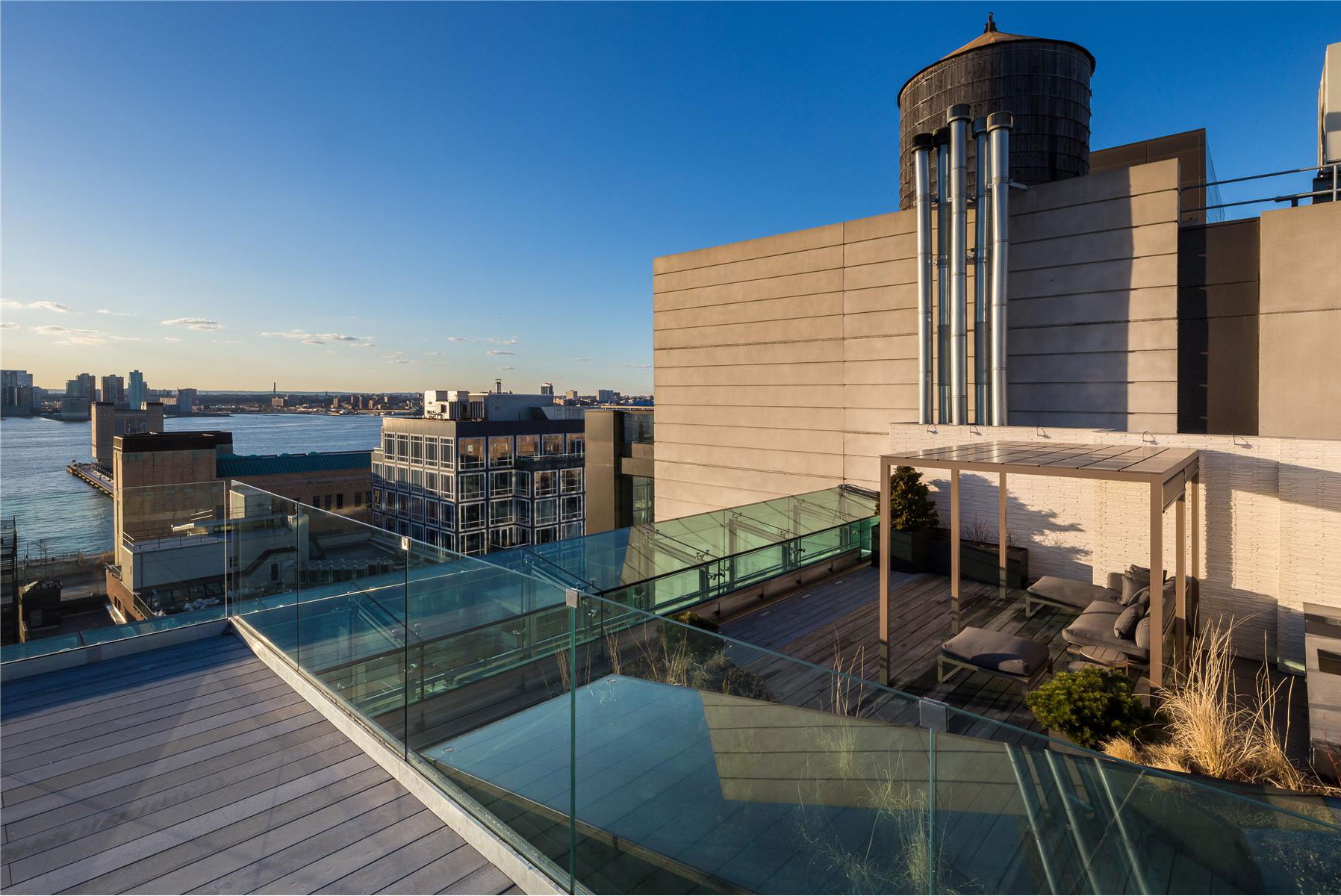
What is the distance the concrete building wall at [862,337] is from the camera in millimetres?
9336

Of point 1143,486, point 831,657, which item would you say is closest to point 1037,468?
point 831,657

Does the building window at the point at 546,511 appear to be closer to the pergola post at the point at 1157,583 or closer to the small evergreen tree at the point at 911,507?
the small evergreen tree at the point at 911,507

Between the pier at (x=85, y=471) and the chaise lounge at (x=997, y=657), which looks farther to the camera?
the pier at (x=85, y=471)

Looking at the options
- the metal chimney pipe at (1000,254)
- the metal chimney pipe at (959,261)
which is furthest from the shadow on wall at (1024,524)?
the metal chimney pipe at (959,261)

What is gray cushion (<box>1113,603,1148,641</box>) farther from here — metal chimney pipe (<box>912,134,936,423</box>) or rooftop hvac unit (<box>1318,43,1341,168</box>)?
rooftop hvac unit (<box>1318,43,1341,168</box>)

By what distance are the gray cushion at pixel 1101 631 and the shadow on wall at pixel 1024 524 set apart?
2.58m

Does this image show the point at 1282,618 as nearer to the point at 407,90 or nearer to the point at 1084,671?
the point at 1084,671

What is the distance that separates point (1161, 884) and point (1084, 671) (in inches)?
127

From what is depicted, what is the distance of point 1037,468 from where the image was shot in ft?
15.7

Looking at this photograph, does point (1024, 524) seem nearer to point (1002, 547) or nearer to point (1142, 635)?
point (1002, 547)

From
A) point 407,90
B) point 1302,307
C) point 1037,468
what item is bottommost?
point 1037,468

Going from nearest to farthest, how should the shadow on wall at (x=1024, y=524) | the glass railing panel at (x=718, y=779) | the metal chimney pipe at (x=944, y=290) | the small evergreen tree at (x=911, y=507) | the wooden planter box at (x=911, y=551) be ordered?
the glass railing panel at (x=718, y=779), the shadow on wall at (x=1024, y=524), the wooden planter box at (x=911, y=551), the small evergreen tree at (x=911, y=507), the metal chimney pipe at (x=944, y=290)

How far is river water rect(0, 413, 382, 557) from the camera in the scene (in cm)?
640

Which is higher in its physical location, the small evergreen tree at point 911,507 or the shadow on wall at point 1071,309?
the shadow on wall at point 1071,309
